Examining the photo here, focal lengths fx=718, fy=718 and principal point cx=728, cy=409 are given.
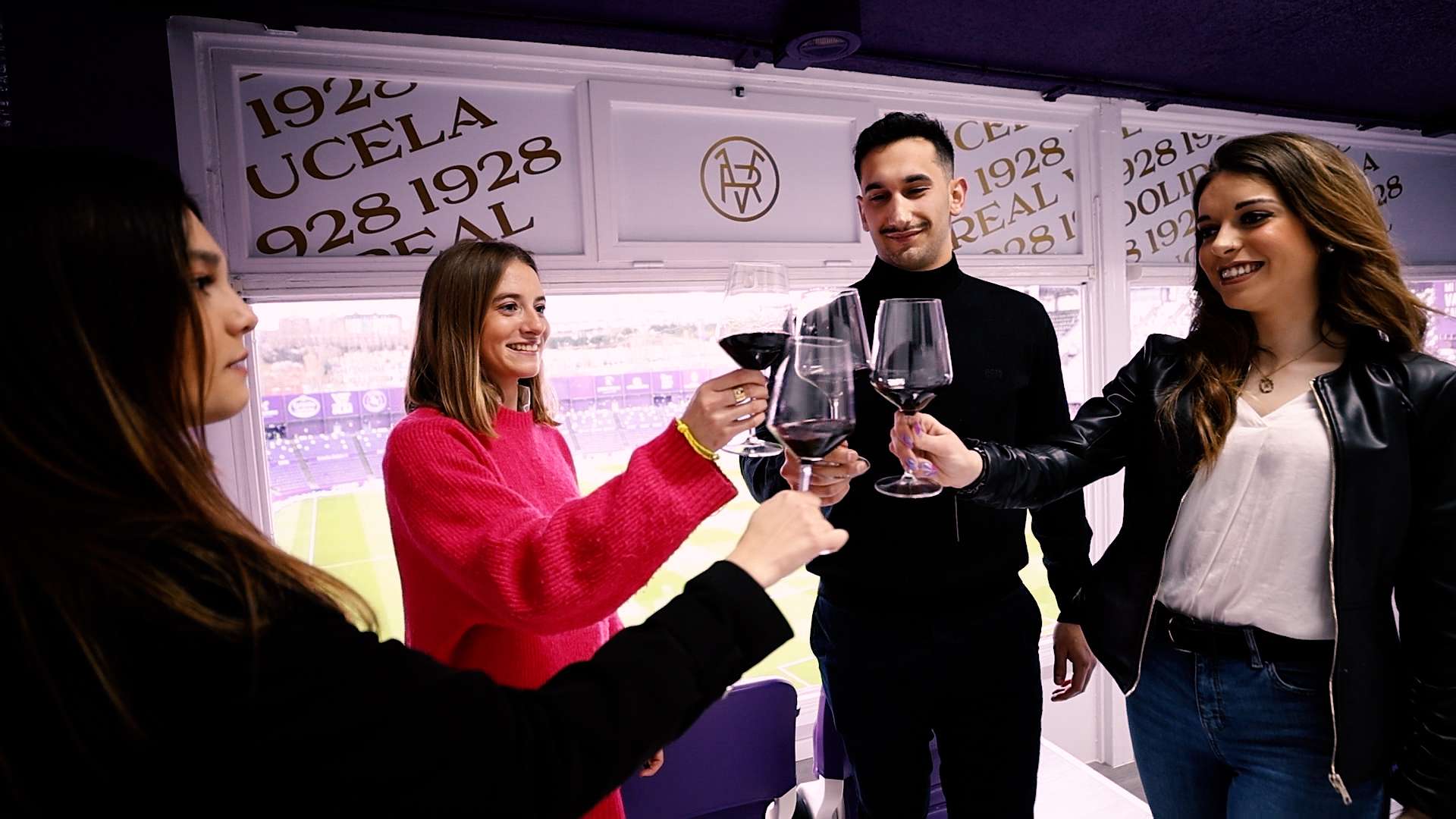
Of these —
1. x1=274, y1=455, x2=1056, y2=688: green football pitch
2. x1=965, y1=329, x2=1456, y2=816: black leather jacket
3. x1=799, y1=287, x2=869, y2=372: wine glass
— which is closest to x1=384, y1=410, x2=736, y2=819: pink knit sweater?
x1=799, y1=287, x2=869, y2=372: wine glass

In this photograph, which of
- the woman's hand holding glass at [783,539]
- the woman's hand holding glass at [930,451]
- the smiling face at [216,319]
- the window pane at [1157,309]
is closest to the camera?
the smiling face at [216,319]

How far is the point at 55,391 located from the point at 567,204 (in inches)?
94.4

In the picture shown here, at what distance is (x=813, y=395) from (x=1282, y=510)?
3.30 feet

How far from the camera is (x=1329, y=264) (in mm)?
1451

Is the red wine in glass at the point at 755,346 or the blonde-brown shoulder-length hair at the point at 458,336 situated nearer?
the red wine in glass at the point at 755,346

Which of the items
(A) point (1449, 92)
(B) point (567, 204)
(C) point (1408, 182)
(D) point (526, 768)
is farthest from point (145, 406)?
(C) point (1408, 182)

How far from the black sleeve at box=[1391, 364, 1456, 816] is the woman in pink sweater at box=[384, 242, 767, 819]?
1208mm

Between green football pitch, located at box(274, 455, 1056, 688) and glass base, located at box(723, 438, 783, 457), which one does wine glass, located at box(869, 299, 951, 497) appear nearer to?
glass base, located at box(723, 438, 783, 457)

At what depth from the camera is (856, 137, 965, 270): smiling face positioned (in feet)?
5.98

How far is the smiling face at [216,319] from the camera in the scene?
72cm

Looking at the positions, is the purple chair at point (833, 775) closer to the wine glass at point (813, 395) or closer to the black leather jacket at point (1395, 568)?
the black leather jacket at point (1395, 568)

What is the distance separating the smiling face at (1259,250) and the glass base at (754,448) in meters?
1.04

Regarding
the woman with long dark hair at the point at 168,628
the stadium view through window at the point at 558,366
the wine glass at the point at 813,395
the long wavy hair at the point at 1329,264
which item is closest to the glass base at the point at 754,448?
the wine glass at the point at 813,395

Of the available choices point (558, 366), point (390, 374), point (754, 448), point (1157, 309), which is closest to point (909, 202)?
point (754, 448)
